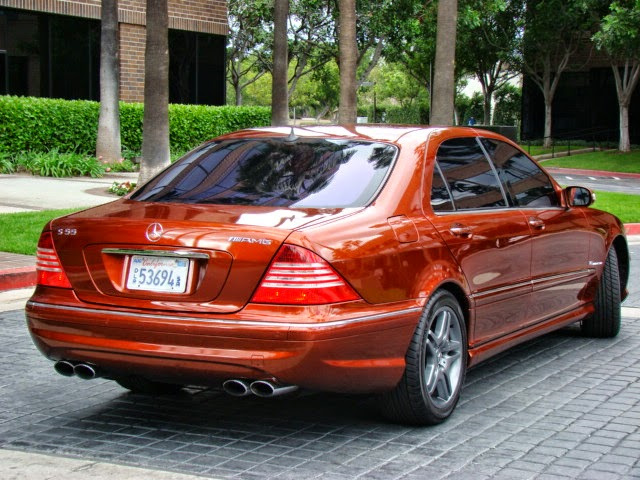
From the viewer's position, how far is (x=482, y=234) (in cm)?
602

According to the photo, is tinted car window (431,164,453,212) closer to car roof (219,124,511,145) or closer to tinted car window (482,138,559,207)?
car roof (219,124,511,145)

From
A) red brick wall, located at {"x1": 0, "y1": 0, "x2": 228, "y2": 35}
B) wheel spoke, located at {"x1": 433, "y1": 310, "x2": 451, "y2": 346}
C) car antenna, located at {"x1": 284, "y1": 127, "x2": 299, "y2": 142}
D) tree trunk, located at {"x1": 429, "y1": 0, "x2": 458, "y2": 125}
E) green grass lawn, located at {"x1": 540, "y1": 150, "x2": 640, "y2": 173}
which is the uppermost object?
red brick wall, located at {"x1": 0, "y1": 0, "x2": 228, "y2": 35}

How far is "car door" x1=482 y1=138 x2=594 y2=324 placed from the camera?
671 centimetres

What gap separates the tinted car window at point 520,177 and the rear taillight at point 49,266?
2.87 meters

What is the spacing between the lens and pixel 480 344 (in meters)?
6.00

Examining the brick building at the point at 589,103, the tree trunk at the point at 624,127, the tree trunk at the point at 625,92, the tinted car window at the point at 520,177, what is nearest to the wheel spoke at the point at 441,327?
the tinted car window at the point at 520,177

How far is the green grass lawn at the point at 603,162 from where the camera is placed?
36219 mm

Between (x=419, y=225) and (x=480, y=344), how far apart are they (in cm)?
96

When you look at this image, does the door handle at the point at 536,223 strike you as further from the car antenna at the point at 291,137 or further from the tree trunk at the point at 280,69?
the tree trunk at the point at 280,69

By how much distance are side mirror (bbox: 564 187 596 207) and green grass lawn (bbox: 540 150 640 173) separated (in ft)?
95.8

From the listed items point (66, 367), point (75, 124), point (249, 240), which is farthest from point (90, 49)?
point (249, 240)

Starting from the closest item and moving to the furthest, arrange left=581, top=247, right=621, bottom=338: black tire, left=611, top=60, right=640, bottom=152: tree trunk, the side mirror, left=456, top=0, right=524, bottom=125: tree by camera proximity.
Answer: the side mirror → left=581, top=247, right=621, bottom=338: black tire → left=611, top=60, right=640, bottom=152: tree trunk → left=456, top=0, right=524, bottom=125: tree

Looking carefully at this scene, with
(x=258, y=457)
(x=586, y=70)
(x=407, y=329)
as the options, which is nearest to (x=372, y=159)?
(x=407, y=329)

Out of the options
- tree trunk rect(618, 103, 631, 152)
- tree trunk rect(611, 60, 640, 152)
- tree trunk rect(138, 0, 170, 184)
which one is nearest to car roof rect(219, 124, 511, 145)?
tree trunk rect(138, 0, 170, 184)
